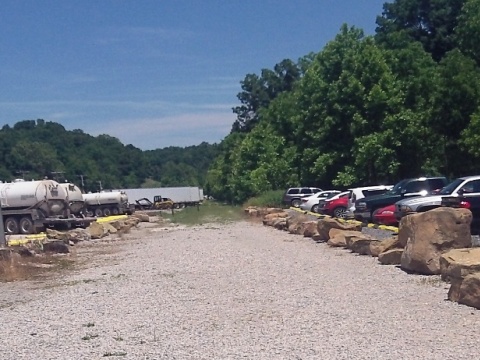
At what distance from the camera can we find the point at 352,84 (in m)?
52.6

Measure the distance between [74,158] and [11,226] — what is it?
102m

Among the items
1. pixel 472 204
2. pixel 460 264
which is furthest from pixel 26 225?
pixel 460 264

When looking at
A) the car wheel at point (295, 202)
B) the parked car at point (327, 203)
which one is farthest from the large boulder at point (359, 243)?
the car wheel at point (295, 202)

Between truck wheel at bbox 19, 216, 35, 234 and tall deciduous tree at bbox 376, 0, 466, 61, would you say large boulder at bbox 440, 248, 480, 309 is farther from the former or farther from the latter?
tall deciduous tree at bbox 376, 0, 466, 61

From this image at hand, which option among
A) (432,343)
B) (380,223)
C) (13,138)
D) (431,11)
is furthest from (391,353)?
(13,138)

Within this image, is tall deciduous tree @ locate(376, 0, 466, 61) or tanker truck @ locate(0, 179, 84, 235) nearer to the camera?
tanker truck @ locate(0, 179, 84, 235)

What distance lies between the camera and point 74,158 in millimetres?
147250

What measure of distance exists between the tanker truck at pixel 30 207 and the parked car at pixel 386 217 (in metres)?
22.8

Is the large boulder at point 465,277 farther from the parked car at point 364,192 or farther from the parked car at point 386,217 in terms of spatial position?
the parked car at point 364,192

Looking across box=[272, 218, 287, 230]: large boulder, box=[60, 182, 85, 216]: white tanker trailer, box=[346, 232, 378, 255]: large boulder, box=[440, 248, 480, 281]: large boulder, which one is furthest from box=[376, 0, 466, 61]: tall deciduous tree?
box=[440, 248, 480, 281]: large boulder

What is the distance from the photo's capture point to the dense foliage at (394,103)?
140 feet

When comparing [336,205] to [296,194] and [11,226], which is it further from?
[11,226]

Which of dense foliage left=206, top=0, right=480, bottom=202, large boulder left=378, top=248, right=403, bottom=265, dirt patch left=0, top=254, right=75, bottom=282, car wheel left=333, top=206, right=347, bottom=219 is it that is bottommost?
dirt patch left=0, top=254, right=75, bottom=282

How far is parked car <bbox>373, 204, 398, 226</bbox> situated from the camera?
94.2ft
